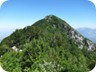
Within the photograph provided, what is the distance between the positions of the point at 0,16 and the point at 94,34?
3253 mm

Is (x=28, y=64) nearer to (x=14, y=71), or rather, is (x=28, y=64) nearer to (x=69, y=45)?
(x=14, y=71)

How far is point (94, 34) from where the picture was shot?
11156 millimetres

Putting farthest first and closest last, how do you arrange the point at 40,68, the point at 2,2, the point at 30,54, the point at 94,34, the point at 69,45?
the point at 69,45, the point at 30,54, the point at 94,34, the point at 40,68, the point at 2,2

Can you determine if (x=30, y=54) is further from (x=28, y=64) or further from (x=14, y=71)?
(x=14, y=71)

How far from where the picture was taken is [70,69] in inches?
380

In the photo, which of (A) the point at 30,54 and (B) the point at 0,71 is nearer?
(B) the point at 0,71

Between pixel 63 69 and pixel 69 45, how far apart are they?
43.6m

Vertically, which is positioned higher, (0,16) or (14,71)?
(0,16)

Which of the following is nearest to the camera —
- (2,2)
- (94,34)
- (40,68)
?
(2,2)

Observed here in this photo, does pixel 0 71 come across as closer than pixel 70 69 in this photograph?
Yes

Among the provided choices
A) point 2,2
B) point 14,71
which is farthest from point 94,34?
point 2,2

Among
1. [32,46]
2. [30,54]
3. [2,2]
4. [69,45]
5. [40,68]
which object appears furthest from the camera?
[69,45]

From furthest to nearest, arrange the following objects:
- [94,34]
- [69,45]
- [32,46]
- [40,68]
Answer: [69,45], [32,46], [94,34], [40,68]

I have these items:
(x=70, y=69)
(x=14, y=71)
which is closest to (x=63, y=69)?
(x=70, y=69)
